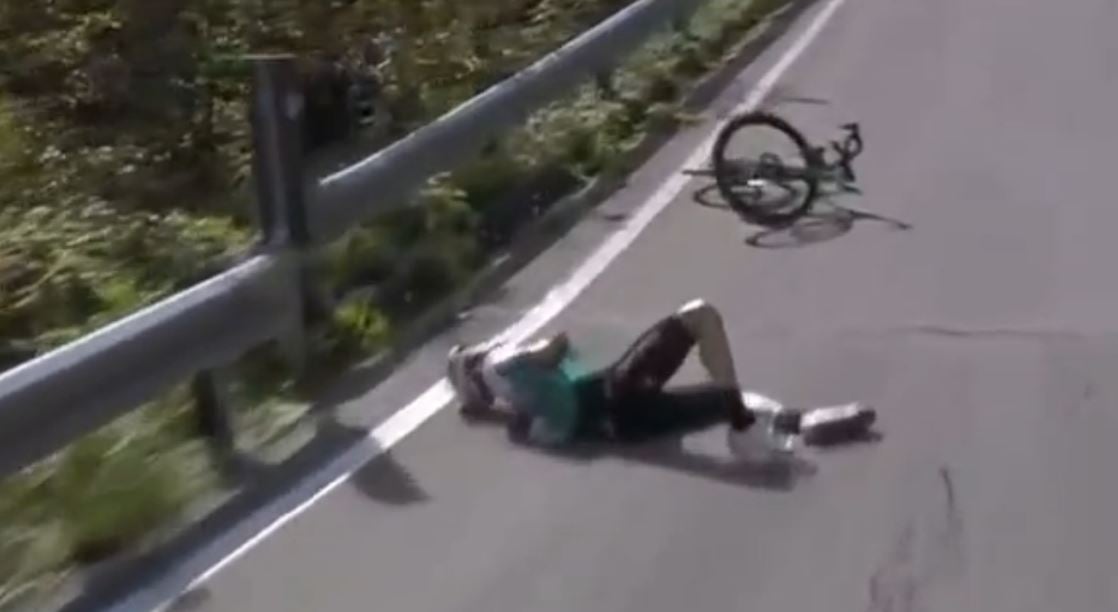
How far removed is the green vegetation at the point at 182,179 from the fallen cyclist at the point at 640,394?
89 cm

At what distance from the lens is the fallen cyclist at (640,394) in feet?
29.0

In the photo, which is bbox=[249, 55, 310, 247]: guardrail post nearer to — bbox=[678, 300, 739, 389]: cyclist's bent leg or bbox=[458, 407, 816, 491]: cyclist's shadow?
bbox=[458, 407, 816, 491]: cyclist's shadow

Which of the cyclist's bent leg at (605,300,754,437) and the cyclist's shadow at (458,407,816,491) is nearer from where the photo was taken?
the cyclist's shadow at (458,407,816,491)

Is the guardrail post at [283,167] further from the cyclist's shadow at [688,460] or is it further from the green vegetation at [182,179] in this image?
the cyclist's shadow at [688,460]

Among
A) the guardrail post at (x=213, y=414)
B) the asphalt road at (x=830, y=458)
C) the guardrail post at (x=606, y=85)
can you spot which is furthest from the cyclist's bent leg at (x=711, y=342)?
the guardrail post at (x=606, y=85)

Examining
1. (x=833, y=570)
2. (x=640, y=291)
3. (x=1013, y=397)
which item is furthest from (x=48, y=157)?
(x=833, y=570)

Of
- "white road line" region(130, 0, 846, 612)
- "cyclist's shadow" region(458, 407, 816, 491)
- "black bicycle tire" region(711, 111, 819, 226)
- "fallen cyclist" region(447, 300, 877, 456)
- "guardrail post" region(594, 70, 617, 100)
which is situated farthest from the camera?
"guardrail post" region(594, 70, 617, 100)

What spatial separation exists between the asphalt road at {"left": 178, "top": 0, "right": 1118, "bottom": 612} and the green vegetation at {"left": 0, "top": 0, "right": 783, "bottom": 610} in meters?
0.44

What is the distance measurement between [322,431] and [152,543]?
1.47 meters

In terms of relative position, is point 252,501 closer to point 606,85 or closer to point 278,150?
point 278,150

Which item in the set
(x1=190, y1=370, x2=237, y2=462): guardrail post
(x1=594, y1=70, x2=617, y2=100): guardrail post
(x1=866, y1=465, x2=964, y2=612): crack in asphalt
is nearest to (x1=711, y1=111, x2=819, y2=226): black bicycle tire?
(x1=594, y1=70, x2=617, y2=100): guardrail post

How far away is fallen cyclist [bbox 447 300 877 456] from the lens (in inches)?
348

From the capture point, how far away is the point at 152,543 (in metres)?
7.74

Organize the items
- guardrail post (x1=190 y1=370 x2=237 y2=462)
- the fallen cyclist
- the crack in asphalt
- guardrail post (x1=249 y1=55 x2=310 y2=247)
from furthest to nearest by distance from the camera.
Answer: guardrail post (x1=249 y1=55 x2=310 y2=247) → the fallen cyclist → guardrail post (x1=190 y1=370 x2=237 y2=462) → the crack in asphalt
